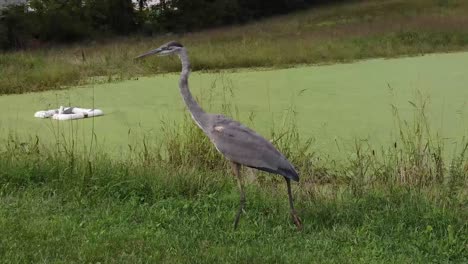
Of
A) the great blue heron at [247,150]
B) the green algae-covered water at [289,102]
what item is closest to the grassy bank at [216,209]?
the great blue heron at [247,150]

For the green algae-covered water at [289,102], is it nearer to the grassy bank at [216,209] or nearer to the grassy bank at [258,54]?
the grassy bank at [258,54]

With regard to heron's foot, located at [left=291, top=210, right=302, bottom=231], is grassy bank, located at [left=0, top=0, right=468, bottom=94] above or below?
above

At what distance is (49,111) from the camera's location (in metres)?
5.77

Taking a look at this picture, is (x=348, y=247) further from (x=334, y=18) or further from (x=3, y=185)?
(x=334, y=18)

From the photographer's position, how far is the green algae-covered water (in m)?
4.80

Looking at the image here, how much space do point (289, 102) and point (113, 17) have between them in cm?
1603

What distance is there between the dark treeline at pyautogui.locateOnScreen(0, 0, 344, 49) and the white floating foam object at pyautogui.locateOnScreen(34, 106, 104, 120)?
11.5m

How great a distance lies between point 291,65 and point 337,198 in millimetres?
6518

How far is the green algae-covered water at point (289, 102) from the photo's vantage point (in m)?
4.80

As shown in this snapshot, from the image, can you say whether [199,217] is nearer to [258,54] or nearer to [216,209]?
[216,209]

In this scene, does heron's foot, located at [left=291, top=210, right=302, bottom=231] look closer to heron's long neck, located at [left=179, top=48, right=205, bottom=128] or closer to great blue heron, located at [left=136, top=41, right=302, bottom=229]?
great blue heron, located at [left=136, top=41, right=302, bottom=229]

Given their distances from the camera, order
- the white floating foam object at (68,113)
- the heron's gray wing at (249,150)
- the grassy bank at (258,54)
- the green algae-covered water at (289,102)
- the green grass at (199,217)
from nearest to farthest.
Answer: the green grass at (199,217) < the heron's gray wing at (249,150) < the green algae-covered water at (289,102) < the white floating foam object at (68,113) < the grassy bank at (258,54)

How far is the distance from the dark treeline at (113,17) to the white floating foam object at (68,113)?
11.5 m

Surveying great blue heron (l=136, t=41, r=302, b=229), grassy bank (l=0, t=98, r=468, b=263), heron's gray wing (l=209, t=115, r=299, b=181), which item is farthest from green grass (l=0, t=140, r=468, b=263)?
heron's gray wing (l=209, t=115, r=299, b=181)
